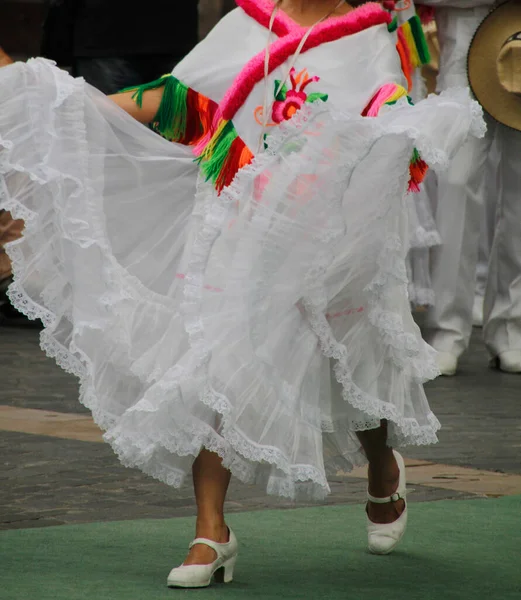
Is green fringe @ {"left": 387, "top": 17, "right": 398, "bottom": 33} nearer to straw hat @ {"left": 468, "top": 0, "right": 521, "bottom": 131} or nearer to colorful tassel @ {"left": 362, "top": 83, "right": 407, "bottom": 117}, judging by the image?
colorful tassel @ {"left": 362, "top": 83, "right": 407, "bottom": 117}

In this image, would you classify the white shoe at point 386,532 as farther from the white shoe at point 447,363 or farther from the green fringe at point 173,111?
the white shoe at point 447,363

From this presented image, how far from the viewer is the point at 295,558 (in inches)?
172

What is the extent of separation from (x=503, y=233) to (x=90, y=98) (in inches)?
180

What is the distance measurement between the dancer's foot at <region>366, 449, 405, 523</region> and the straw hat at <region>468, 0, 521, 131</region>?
12.3 ft

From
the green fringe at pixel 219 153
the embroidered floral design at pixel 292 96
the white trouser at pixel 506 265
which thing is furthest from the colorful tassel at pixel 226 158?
the white trouser at pixel 506 265

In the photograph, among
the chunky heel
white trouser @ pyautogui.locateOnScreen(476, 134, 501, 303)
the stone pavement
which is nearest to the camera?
the chunky heel

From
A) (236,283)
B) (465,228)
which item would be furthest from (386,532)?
(465,228)

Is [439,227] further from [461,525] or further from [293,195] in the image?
[293,195]

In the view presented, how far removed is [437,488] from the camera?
5426 mm

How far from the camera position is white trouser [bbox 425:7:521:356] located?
8125mm

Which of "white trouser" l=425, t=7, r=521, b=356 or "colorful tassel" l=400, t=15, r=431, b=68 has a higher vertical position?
"colorful tassel" l=400, t=15, r=431, b=68

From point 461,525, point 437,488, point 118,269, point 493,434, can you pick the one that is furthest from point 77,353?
point 493,434

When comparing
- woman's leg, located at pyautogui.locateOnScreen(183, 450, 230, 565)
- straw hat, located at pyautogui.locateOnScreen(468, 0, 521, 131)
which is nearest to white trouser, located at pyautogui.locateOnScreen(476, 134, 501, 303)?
straw hat, located at pyautogui.locateOnScreen(468, 0, 521, 131)

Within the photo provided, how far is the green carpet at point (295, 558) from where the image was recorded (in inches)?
155
